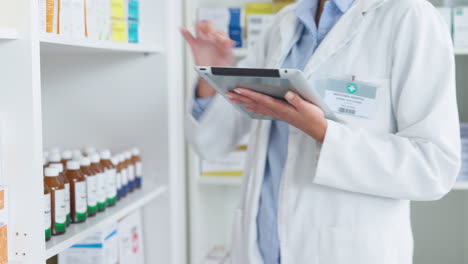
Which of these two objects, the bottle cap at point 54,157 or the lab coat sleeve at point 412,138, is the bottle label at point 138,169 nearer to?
the bottle cap at point 54,157

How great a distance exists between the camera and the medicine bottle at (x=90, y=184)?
153 cm

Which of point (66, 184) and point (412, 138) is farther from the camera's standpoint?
point (66, 184)

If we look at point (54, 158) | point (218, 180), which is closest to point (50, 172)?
point (54, 158)

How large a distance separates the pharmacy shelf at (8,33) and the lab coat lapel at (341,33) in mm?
679

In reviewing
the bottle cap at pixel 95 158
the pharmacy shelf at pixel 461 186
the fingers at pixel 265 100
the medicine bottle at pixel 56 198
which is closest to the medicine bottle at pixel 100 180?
the bottle cap at pixel 95 158

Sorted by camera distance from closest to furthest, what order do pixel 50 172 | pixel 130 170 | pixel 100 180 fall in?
pixel 50 172, pixel 100 180, pixel 130 170

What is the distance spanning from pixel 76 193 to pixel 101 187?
12cm

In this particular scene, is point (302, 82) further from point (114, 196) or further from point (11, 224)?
point (114, 196)

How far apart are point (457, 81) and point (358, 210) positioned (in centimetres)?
144

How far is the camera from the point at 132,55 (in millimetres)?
1882

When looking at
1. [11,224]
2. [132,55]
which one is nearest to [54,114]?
[132,55]

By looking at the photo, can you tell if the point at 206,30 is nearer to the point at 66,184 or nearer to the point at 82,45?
the point at 82,45

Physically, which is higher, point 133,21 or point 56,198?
point 133,21

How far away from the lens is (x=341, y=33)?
139 cm
